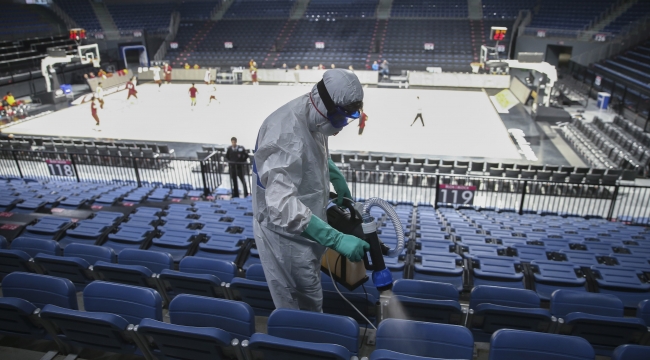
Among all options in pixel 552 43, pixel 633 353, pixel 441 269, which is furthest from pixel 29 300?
pixel 552 43

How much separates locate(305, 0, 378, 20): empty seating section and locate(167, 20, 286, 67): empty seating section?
3037mm

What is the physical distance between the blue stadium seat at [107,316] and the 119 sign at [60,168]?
31.5 ft

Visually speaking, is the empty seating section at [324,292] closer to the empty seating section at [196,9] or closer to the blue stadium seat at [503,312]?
the blue stadium seat at [503,312]

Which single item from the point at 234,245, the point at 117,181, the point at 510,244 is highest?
the point at 234,245

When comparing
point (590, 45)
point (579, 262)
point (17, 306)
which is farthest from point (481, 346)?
point (590, 45)

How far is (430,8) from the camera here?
1355 inches

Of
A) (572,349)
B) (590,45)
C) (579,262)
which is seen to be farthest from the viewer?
(590,45)

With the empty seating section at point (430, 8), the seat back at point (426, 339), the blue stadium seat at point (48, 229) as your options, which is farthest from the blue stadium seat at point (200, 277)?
the empty seating section at point (430, 8)

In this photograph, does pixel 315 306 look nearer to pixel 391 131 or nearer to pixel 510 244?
pixel 510 244

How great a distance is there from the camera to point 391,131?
16.8 metres

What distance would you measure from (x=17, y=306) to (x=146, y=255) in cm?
140

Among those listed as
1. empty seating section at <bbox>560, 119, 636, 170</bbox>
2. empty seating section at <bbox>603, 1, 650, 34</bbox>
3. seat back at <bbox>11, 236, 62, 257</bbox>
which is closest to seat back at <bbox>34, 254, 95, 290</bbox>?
seat back at <bbox>11, 236, 62, 257</bbox>

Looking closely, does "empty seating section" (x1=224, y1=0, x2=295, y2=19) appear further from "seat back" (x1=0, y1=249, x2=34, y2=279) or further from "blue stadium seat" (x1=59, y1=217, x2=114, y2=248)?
"seat back" (x1=0, y1=249, x2=34, y2=279)

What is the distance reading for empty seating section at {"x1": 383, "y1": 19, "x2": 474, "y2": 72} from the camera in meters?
28.8
